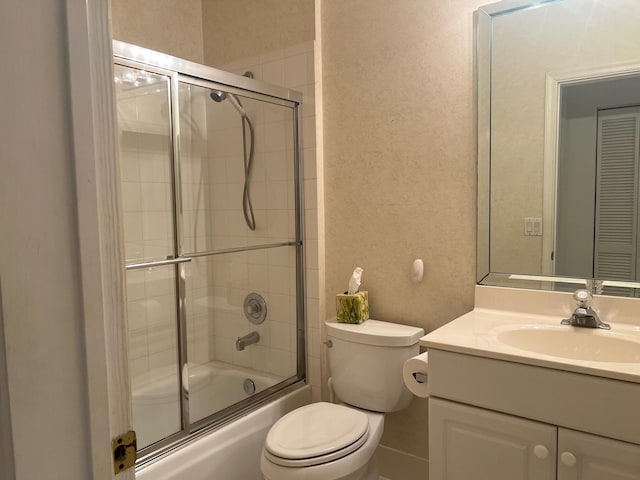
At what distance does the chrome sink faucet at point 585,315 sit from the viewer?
148 centimetres

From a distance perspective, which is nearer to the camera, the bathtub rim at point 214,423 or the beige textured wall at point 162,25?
the bathtub rim at point 214,423

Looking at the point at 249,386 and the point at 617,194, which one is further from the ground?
the point at 617,194

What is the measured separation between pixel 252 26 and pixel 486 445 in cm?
215

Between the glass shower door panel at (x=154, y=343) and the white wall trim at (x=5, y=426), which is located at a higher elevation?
the white wall trim at (x=5, y=426)

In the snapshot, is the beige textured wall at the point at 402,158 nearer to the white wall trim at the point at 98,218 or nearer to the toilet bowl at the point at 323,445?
the toilet bowl at the point at 323,445

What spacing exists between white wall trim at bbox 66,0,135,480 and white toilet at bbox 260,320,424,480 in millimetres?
1112

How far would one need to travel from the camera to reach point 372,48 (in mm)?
2016

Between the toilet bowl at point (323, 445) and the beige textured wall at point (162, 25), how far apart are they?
1898 millimetres

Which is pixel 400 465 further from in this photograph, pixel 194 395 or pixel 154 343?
pixel 154 343

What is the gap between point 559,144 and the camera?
1.62 m

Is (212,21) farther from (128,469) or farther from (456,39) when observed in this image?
(128,469)

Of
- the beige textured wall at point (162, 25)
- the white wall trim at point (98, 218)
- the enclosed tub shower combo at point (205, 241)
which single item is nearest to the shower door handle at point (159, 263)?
the enclosed tub shower combo at point (205, 241)

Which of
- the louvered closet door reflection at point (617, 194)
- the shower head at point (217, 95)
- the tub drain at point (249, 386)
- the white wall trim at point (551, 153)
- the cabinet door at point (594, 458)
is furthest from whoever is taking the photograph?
the tub drain at point (249, 386)

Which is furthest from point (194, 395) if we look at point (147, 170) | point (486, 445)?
point (486, 445)
